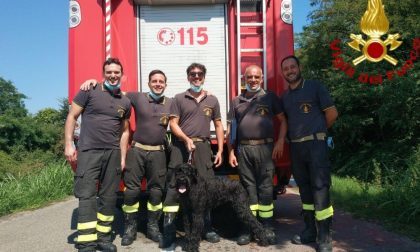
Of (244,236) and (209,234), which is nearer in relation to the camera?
(244,236)

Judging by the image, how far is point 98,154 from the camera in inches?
176

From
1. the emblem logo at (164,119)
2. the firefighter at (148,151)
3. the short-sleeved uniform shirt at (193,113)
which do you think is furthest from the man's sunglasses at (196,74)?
the emblem logo at (164,119)

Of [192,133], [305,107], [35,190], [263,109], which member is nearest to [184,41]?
[192,133]

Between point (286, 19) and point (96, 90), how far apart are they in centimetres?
250

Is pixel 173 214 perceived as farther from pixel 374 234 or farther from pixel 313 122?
pixel 374 234

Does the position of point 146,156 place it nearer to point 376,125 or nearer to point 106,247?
point 106,247

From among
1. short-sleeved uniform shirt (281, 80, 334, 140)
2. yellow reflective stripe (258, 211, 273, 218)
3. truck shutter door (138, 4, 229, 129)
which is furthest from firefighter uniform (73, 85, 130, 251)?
short-sleeved uniform shirt (281, 80, 334, 140)

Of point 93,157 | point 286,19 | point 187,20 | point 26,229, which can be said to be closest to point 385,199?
point 286,19

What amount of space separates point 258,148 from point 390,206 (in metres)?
2.69

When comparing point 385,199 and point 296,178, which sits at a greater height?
point 296,178

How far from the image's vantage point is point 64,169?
10.4 metres

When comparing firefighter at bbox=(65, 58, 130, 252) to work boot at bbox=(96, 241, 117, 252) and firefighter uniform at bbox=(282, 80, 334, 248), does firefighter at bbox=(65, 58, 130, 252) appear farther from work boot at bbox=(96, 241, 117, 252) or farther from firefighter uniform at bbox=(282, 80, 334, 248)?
firefighter uniform at bbox=(282, 80, 334, 248)

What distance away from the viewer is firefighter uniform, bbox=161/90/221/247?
4.79 meters

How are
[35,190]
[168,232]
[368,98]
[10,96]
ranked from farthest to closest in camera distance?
[10,96]
[368,98]
[35,190]
[168,232]
